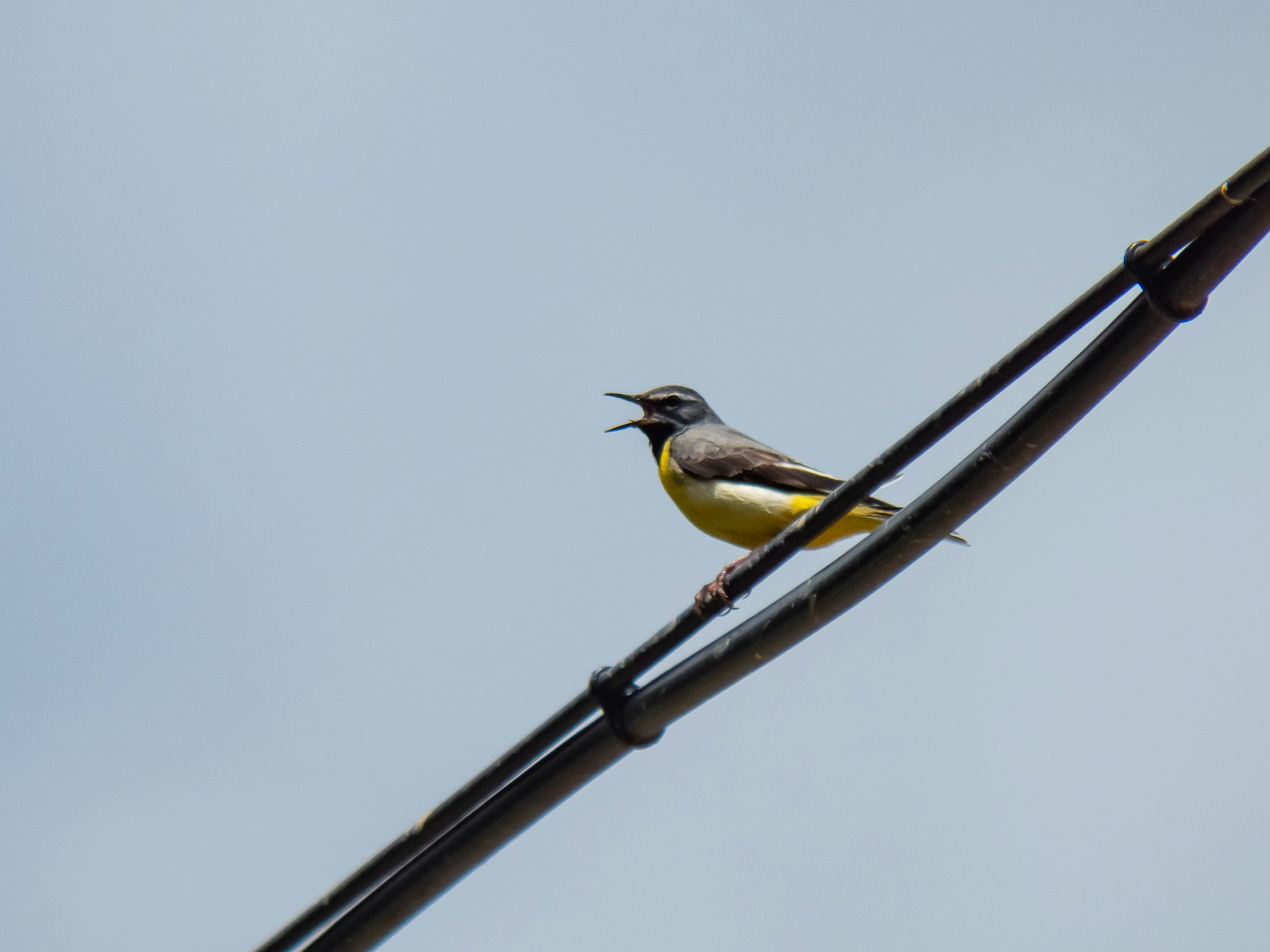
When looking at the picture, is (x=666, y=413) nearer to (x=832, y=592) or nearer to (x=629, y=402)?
(x=629, y=402)

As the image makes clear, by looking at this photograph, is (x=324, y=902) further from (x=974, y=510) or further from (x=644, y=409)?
(x=644, y=409)

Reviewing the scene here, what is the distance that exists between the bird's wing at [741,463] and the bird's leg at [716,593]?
3.71 ft

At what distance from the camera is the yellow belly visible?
23.7 ft

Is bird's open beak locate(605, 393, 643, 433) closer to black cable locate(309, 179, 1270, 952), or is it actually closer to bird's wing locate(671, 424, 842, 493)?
bird's wing locate(671, 424, 842, 493)

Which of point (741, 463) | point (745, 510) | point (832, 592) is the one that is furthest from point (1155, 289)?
point (741, 463)

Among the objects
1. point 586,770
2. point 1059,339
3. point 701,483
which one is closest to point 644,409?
point 701,483

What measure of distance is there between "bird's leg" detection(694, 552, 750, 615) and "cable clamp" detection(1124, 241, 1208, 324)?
142 centimetres

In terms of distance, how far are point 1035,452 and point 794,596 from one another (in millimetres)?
758

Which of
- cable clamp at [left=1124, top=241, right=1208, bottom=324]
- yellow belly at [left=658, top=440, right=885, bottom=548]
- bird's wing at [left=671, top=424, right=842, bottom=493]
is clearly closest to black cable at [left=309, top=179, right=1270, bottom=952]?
cable clamp at [left=1124, top=241, right=1208, bottom=324]

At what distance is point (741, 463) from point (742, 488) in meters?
0.23

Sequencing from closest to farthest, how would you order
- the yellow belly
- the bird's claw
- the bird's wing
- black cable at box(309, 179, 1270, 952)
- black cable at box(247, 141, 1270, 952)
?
black cable at box(309, 179, 1270, 952) → black cable at box(247, 141, 1270, 952) → the bird's claw → the yellow belly → the bird's wing

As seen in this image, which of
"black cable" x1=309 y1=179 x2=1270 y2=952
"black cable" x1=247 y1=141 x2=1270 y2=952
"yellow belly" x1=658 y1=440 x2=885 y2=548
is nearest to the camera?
"black cable" x1=309 y1=179 x2=1270 y2=952

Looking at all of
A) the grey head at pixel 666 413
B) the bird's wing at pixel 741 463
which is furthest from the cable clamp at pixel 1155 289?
the grey head at pixel 666 413

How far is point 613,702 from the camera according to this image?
11.6 feet
